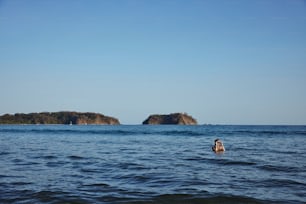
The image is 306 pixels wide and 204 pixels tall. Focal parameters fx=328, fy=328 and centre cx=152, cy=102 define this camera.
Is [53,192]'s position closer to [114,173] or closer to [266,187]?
[114,173]

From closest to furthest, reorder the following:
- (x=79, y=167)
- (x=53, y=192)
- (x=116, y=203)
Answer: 1. (x=116, y=203)
2. (x=53, y=192)
3. (x=79, y=167)

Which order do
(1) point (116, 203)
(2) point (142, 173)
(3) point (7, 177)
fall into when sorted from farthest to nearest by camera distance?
(2) point (142, 173) → (3) point (7, 177) → (1) point (116, 203)

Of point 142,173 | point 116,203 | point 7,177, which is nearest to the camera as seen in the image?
point 116,203

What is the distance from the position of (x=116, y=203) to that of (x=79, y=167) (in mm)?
7905

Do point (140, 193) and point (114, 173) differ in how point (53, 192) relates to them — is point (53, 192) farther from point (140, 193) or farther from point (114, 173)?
point (114, 173)

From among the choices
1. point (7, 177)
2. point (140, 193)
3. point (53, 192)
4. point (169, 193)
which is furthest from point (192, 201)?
point (7, 177)

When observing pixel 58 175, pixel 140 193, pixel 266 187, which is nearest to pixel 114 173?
pixel 58 175

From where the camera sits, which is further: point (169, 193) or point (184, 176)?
point (184, 176)

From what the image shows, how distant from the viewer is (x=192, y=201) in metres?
9.88

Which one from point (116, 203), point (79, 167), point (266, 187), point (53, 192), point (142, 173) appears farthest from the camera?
point (79, 167)

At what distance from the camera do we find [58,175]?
14.2 metres

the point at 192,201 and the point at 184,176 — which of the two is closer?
the point at 192,201

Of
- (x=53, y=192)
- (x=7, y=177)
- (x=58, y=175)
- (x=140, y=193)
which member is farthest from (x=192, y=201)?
(x=7, y=177)

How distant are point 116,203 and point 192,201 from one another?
2285 mm
